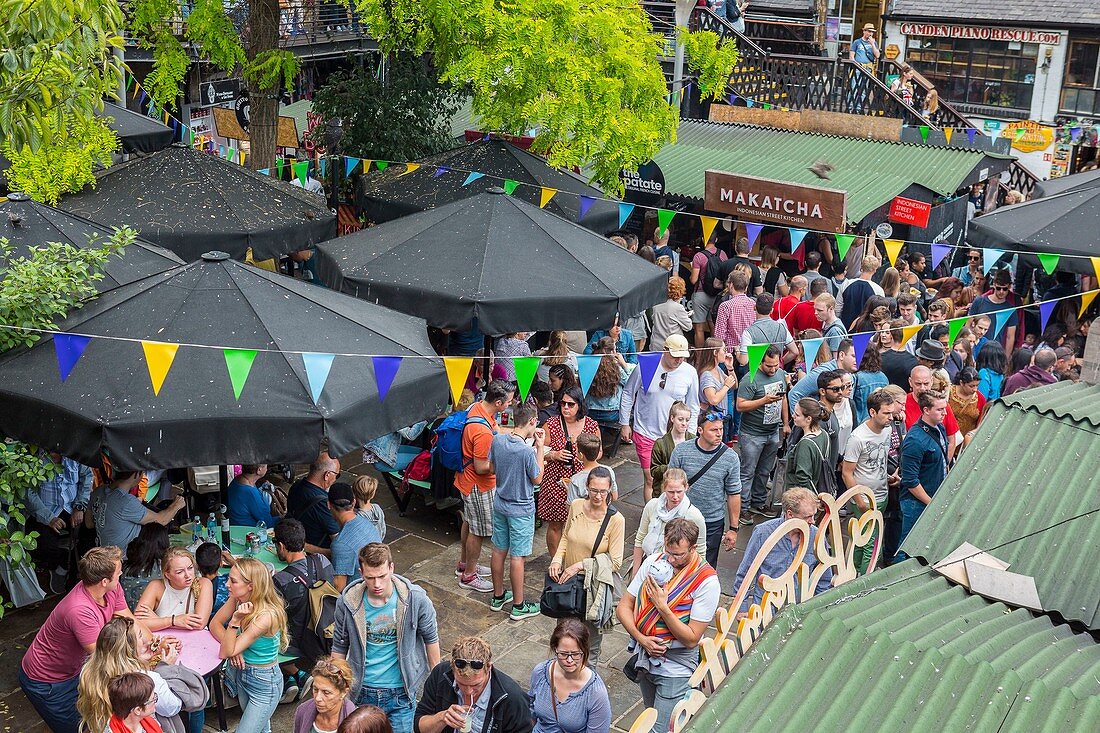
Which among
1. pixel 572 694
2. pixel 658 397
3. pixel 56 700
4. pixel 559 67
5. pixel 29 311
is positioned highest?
pixel 559 67

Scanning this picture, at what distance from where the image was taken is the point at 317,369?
7.37 meters

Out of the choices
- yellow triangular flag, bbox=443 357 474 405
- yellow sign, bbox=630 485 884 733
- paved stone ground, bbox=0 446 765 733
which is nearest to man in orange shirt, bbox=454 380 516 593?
paved stone ground, bbox=0 446 765 733

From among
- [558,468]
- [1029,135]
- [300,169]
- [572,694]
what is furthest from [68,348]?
[1029,135]

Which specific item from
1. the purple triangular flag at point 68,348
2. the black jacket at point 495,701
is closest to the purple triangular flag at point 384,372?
the purple triangular flag at point 68,348

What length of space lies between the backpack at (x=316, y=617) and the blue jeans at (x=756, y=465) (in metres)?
4.01

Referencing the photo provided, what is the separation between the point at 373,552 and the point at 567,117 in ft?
26.5

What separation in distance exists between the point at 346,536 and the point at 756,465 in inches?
159

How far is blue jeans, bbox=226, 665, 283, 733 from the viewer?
636 cm

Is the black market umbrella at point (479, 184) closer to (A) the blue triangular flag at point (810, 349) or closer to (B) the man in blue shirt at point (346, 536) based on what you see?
(A) the blue triangular flag at point (810, 349)

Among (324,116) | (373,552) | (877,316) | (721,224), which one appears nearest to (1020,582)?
(373,552)

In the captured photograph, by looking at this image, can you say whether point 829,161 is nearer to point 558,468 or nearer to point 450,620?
point 558,468

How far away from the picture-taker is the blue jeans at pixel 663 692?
6.33m

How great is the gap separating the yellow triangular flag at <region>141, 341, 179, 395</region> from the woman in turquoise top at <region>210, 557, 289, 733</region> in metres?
1.38

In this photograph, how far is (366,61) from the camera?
2419 cm
